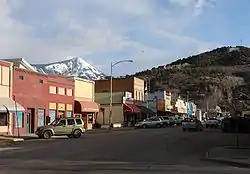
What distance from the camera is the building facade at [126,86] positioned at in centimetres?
9219

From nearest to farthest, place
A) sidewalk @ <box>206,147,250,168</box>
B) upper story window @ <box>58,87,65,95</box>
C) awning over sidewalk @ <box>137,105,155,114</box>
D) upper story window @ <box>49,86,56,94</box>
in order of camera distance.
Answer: sidewalk @ <box>206,147,250,168</box>, upper story window @ <box>49,86,56,94</box>, upper story window @ <box>58,87,65,95</box>, awning over sidewalk @ <box>137,105,155,114</box>

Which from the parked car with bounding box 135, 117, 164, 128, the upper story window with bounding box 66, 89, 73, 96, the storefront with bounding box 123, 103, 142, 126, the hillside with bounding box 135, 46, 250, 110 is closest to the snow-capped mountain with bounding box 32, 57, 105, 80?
the hillside with bounding box 135, 46, 250, 110

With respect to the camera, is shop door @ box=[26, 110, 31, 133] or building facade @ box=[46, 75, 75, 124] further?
building facade @ box=[46, 75, 75, 124]

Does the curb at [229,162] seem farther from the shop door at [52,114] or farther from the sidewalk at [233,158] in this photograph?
the shop door at [52,114]

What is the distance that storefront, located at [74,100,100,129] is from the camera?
60.7 meters

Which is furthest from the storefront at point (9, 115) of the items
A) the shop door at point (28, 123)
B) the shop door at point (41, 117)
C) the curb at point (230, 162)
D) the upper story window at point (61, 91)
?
the curb at point (230, 162)

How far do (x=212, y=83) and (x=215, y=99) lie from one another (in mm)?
7820

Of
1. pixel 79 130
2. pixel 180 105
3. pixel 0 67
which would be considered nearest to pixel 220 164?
pixel 79 130

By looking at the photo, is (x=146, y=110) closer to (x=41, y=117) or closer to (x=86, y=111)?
(x=86, y=111)

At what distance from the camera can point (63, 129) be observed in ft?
130

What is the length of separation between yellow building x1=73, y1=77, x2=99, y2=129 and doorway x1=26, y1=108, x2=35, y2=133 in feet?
37.4

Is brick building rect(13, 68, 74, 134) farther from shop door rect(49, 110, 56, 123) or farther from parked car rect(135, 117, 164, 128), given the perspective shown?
parked car rect(135, 117, 164, 128)

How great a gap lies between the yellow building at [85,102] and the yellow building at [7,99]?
1624cm

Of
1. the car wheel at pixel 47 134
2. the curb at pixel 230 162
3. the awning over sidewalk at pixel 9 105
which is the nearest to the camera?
the curb at pixel 230 162
